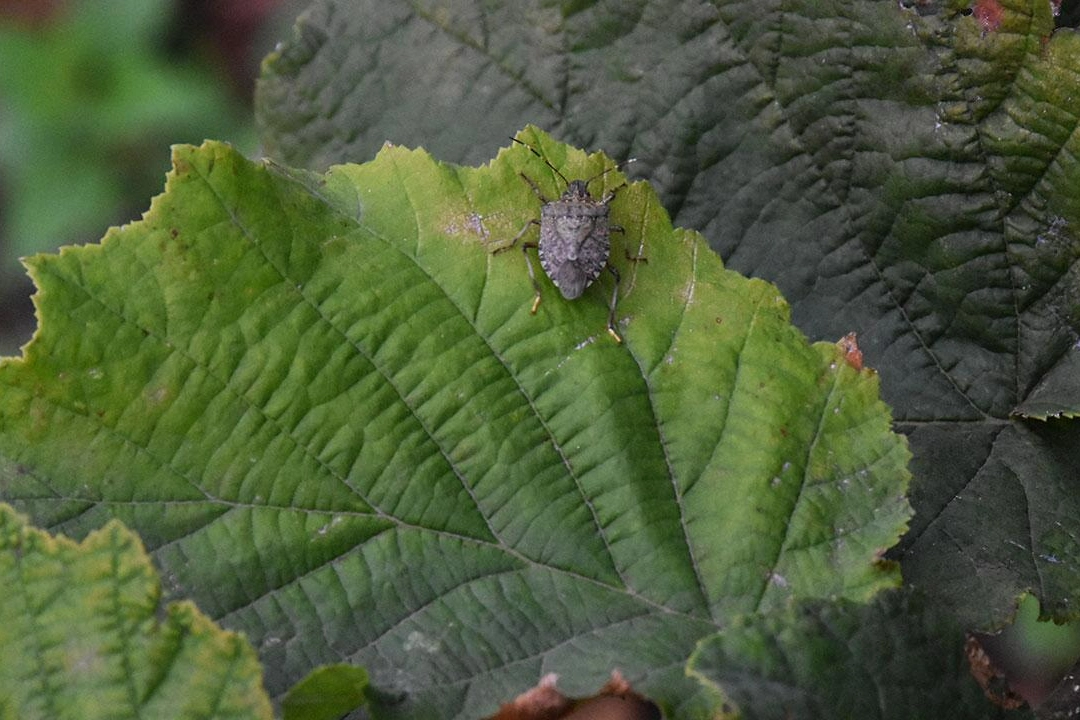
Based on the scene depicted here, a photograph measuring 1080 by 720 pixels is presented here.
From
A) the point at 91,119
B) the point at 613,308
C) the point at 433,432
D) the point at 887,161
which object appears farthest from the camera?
the point at 91,119

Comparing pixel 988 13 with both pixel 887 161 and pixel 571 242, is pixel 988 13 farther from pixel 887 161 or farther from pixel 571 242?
pixel 571 242

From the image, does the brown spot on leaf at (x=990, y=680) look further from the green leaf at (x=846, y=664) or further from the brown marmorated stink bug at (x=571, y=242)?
the brown marmorated stink bug at (x=571, y=242)

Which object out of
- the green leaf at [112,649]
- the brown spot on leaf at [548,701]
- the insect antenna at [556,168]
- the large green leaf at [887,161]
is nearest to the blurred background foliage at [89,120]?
the large green leaf at [887,161]

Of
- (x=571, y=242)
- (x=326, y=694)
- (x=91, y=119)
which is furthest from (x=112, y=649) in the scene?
(x=91, y=119)

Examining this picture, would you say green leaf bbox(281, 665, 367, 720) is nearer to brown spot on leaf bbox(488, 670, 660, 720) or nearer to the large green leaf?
brown spot on leaf bbox(488, 670, 660, 720)

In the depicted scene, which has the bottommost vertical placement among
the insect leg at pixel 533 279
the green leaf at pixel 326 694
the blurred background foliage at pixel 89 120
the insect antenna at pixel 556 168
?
the green leaf at pixel 326 694
